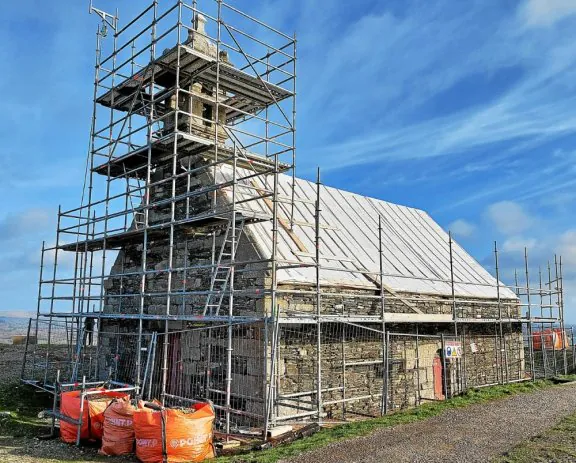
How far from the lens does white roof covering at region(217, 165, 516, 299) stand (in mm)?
11805

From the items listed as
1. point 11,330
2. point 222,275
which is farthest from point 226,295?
point 11,330

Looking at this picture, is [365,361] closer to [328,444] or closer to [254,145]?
[328,444]

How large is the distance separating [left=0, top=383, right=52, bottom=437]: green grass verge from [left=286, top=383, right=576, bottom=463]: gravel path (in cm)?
591

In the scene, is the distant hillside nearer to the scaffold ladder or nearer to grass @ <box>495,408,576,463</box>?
the scaffold ladder

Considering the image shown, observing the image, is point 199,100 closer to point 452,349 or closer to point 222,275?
point 222,275

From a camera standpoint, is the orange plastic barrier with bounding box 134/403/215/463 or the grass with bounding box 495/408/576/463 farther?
the orange plastic barrier with bounding box 134/403/215/463

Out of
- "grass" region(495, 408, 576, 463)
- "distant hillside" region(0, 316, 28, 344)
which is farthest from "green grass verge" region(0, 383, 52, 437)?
"grass" region(495, 408, 576, 463)

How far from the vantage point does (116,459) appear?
8.26m

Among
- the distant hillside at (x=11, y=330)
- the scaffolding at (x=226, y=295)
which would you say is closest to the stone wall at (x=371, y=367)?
the scaffolding at (x=226, y=295)

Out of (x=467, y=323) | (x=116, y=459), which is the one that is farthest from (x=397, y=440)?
(x=467, y=323)

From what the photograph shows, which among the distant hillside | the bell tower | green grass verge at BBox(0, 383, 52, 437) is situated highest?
the bell tower

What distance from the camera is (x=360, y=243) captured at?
14.6 meters

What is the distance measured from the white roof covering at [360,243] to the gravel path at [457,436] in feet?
11.0

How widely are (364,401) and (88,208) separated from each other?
8.83m
